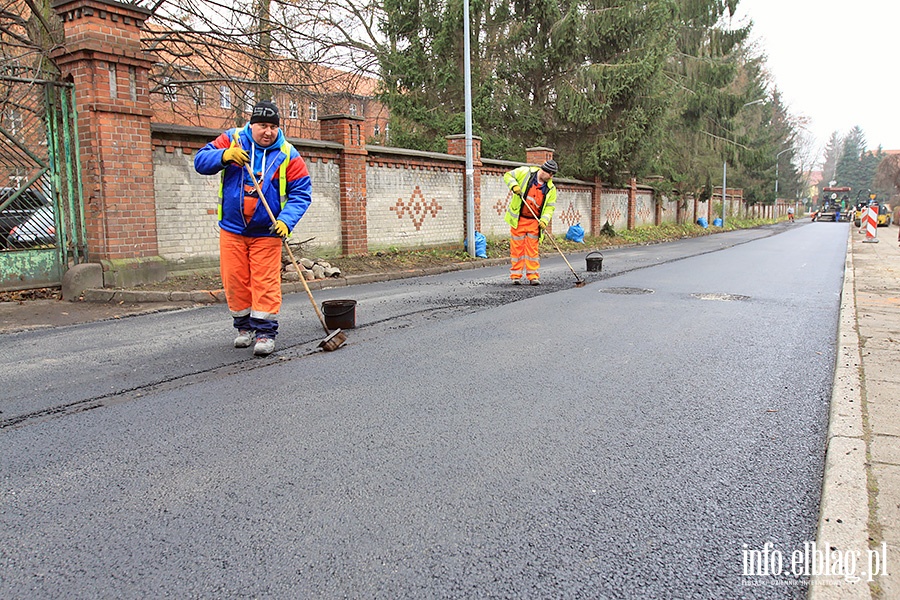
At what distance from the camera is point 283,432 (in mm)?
3768

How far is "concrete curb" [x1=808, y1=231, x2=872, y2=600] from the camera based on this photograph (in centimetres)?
226

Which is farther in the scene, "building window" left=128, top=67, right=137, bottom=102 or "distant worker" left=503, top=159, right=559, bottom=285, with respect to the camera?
"distant worker" left=503, top=159, right=559, bottom=285

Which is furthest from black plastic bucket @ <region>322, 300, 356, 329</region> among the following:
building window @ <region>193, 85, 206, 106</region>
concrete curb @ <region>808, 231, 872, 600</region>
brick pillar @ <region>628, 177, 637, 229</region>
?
brick pillar @ <region>628, 177, 637, 229</region>

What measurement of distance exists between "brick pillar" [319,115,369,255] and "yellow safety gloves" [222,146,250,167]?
8.43 meters

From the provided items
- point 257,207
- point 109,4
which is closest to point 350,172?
point 109,4

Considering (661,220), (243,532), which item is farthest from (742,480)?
(661,220)

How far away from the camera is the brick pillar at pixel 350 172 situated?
13586 mm

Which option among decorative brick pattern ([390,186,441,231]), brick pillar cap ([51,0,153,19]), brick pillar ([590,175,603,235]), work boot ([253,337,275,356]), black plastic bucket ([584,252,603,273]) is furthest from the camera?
brick pillar ([590,175,603,235])

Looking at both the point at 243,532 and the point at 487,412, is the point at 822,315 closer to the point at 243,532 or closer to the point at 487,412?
the point at 487,412

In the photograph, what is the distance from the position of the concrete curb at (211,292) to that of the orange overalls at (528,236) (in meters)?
2.69

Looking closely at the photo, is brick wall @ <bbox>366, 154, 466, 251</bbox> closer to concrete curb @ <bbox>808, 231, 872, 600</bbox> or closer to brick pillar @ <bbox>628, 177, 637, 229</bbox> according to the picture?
concrete curb @ <bbox>808, 231, 872, 600</bbox>

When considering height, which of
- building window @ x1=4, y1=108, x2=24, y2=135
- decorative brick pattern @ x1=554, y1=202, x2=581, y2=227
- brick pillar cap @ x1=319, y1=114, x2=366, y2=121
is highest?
brick pillar cap @ x1=319, y1=114, x2=366, y2=121

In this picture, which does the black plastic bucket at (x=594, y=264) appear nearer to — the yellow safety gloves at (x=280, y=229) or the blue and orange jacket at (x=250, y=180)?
the blue and orange jacket at (x=250, y=180)

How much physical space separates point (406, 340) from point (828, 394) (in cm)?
348
